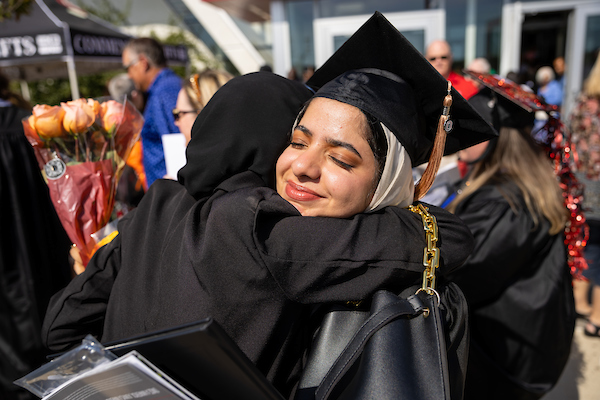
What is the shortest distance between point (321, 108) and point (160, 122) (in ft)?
8.42

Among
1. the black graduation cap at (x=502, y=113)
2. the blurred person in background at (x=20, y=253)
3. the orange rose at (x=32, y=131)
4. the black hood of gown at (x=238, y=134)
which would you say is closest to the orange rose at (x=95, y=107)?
the orange rose at (x=32, y=131)

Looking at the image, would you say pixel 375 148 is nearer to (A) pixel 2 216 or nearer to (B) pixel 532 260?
(B) pixel 532 260

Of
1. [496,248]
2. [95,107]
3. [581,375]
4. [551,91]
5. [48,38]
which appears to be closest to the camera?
[95,107]

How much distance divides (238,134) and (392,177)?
0.44 meters

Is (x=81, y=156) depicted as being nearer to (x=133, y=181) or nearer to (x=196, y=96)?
(x=196, y=96)

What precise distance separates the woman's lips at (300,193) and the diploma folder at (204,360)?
19.0 inches

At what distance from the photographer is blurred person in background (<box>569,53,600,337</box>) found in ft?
11.5

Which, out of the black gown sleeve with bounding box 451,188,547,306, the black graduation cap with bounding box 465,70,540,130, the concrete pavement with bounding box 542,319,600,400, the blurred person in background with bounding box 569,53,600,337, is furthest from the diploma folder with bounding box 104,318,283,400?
the blurred person in background with bounding box 569,53,600,337

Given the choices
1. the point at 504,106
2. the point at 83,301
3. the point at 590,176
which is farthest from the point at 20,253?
the point at 590,176

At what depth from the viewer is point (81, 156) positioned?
164 cm

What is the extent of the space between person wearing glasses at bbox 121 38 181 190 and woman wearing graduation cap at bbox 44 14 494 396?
2153 millimetres

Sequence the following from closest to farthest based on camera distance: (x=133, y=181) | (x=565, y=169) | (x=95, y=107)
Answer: (x=95, y=107) < (x=565, y=169) < (x=133, y=181)

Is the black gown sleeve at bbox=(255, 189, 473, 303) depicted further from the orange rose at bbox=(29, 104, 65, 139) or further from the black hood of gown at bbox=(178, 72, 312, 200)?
the orange rose at bbox=(29, 104, 65, 139)

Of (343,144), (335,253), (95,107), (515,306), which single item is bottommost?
(515,306)
